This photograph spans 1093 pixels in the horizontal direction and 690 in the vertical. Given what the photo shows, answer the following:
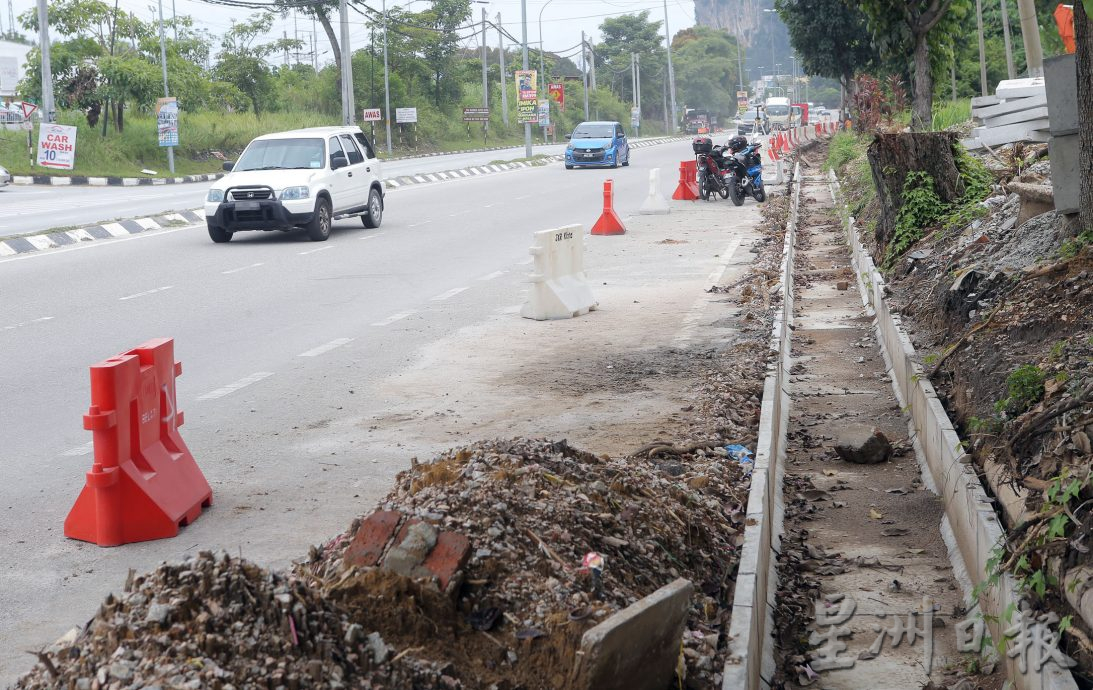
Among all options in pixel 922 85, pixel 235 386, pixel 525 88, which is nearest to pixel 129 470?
pixel 235 386

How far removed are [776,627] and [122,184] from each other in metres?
A: 38.8

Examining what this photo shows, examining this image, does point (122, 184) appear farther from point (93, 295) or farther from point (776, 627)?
point (776, 627)

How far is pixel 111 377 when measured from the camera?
217 inches

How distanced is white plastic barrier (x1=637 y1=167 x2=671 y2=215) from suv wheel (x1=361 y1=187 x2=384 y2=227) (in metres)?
5.23

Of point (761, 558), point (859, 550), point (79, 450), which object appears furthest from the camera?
point (79, 450)

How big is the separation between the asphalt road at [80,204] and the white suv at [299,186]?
3.56m

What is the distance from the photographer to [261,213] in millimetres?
19141

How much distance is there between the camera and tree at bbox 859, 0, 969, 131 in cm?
2081

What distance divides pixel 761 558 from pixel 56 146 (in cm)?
3863

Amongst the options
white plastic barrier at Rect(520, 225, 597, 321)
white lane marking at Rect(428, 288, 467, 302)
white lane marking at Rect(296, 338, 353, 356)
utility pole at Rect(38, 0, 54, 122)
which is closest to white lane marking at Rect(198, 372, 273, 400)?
white lane marking at Rect(296, 338, 353, 356)

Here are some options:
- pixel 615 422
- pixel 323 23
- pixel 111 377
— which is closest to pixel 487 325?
pixel 615 422

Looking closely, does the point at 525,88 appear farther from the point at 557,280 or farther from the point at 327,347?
the point at 327,347

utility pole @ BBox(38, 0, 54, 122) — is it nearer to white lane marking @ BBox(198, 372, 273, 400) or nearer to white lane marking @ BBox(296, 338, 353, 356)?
white lane marking @ BBox(296, 338, 353, 356)

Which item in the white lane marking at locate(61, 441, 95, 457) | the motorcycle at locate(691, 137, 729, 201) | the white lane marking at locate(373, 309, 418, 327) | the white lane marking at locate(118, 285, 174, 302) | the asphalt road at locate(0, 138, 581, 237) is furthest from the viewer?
the motorcycle at locate(691, 137, 729, 201)
